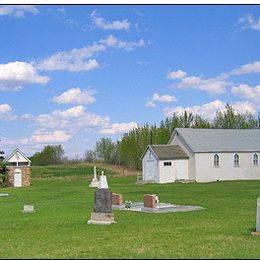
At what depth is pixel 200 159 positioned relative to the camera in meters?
56.9

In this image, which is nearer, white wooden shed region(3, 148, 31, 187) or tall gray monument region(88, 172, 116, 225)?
tall gray monument region(88, 172, 116, 225)

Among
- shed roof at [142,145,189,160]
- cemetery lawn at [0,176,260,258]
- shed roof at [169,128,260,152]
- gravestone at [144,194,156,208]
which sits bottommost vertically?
cemetery lawn at [0,176,260,258]

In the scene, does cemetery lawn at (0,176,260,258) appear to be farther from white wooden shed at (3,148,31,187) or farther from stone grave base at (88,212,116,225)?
white wooden shed at (3,148,31,187)

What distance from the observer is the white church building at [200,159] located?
56688 millimetres

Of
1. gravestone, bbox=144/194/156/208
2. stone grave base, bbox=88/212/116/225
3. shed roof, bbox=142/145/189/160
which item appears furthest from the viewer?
shed roof, bbox=142/145/189/160

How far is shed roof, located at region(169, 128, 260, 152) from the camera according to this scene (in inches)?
2296

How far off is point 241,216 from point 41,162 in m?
101

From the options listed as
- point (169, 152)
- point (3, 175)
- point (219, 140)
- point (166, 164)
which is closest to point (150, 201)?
point (166, 164)

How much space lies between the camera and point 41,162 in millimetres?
118312

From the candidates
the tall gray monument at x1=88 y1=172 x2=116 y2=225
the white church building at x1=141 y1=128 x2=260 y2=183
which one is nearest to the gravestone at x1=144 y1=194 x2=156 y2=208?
the tall gray monument at x1=88 y1=172 x2=116 y2=225

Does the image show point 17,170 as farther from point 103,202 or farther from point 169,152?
point 103,202

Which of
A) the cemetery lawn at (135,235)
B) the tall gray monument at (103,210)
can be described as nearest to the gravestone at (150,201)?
the cemetery lawn at (135,235)

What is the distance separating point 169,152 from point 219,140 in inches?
282

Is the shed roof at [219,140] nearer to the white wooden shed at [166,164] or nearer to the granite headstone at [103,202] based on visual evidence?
the white wooden shed at [166,164]
